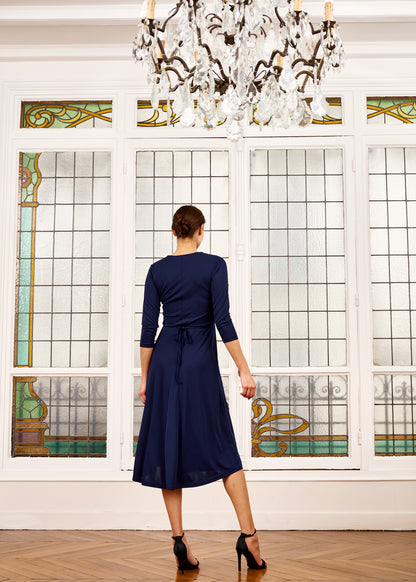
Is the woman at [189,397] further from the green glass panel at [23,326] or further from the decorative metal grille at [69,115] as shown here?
the decorative metal grille at [69,115]

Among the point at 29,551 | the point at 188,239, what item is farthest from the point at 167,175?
the point at 29,551

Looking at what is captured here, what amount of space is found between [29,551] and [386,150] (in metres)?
3.06

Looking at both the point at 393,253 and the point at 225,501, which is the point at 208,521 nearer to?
the point at 225,501

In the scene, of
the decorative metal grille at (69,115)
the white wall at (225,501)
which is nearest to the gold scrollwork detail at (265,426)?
the white wall at (225,501)

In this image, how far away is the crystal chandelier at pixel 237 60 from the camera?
2092mm

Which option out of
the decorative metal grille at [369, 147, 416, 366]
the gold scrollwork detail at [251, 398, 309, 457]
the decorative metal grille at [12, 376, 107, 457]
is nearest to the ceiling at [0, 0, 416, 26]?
the decorative metal grille at [369, 147, 416, 366]

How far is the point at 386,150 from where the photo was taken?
12.5 ft

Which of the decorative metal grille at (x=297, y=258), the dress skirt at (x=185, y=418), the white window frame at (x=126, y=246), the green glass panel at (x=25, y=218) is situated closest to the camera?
the dress skirt at (x=185, y=418)

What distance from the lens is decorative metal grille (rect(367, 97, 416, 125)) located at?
151 inches

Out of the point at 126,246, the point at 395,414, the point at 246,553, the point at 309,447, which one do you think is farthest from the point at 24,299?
the point at 395,414

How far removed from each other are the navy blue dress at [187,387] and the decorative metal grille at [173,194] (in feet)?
4.13

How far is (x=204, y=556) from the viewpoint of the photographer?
285 cm

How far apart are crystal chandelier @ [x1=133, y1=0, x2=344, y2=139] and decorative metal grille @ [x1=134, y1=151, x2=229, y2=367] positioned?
1.52 meters

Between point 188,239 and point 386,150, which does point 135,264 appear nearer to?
point 188,239
